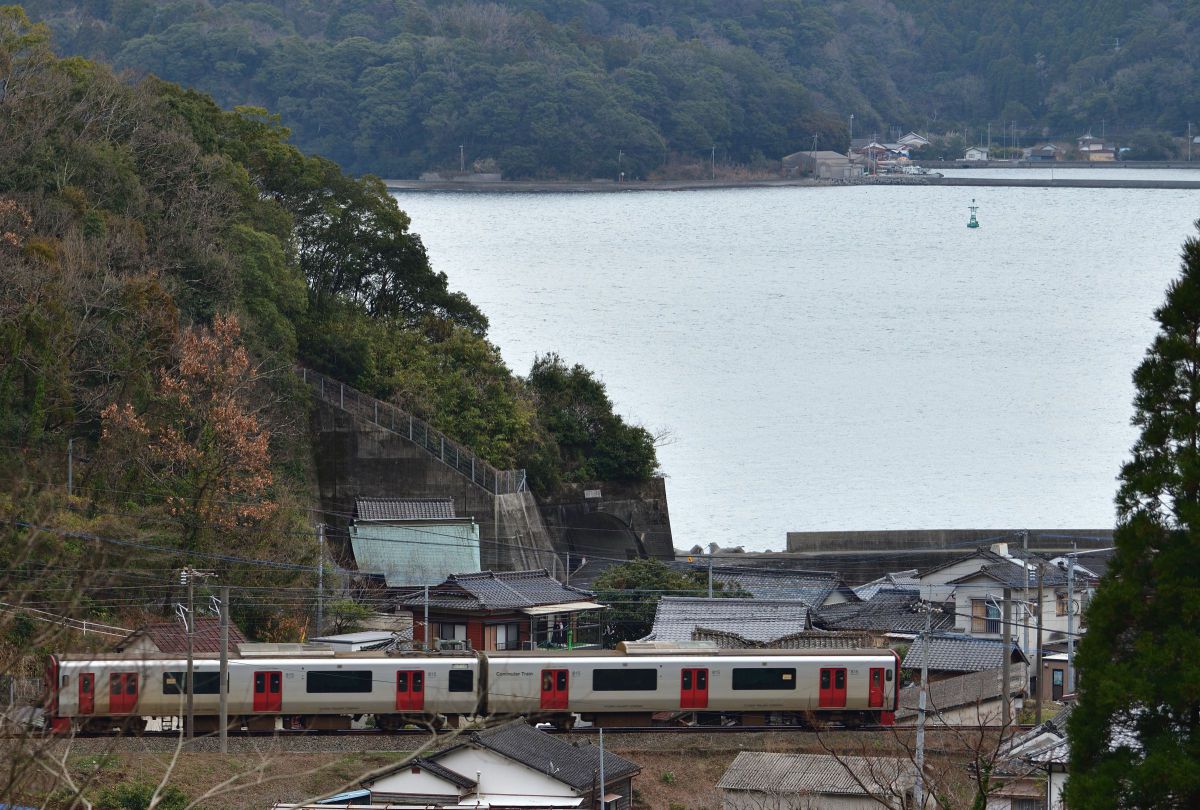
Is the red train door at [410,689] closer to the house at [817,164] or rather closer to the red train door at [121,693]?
the red train door at [121,693]

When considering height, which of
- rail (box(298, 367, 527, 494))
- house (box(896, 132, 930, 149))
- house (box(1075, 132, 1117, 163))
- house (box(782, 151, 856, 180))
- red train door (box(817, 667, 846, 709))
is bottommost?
red train door (box(817, 667, 846, 709))

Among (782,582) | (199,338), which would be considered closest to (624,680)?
(199,338)

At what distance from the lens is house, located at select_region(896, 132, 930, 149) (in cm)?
11994

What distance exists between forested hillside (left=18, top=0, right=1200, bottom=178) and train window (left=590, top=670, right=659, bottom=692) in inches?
2872

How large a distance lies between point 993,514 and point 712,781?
25.5 m

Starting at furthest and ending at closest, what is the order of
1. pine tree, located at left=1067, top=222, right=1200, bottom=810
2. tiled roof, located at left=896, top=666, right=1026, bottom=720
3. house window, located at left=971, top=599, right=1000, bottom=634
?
house window, located at left=971, top=599, right=1000, bottom=634 → tiled roof, located at left=896, top=666, right=1026, bottom=720 → pine tree, located at left=1067, top=222, right=1200, bottom=810

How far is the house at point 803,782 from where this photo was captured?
13766mm

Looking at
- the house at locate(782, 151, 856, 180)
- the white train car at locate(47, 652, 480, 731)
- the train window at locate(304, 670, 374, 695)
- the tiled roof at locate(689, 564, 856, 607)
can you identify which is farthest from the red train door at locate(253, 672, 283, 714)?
the house at locate(782, 151, 856, 180)

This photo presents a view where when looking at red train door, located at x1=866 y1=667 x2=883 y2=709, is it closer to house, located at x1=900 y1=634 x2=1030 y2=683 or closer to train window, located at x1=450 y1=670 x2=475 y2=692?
house, located at x1=900 y1=634 x2=1030 y2=683

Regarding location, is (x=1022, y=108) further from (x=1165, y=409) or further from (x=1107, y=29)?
(x=1165, y=409)

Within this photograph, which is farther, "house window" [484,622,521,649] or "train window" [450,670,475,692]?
"house window" [484,622,521,649]

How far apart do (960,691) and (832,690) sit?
5.11 ft

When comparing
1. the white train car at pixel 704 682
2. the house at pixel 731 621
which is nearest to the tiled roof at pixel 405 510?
the house at pixel 731 621

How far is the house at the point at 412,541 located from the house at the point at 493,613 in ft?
11.6
